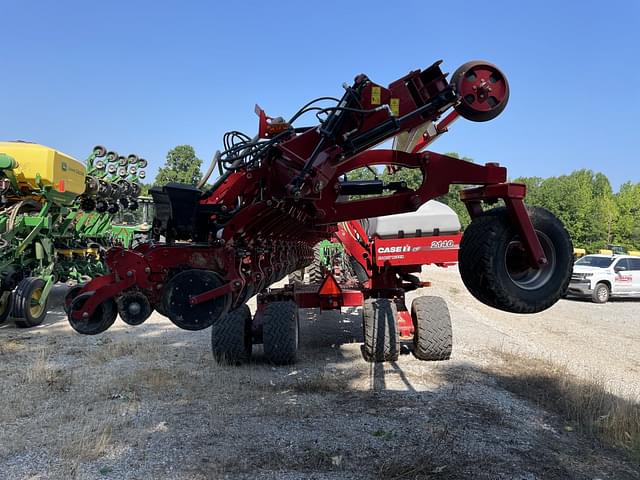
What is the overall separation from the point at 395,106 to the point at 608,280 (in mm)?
16436

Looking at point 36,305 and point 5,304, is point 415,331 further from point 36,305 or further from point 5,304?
point 5,304

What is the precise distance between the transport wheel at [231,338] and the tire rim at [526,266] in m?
3.75

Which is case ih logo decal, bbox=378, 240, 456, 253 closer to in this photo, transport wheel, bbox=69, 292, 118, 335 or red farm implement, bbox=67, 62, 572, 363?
red farm implement, bbox=67, 62, 572, 363

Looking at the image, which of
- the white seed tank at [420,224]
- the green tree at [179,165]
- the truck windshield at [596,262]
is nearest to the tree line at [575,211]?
the green tree at [179,165]

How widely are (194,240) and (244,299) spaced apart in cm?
79

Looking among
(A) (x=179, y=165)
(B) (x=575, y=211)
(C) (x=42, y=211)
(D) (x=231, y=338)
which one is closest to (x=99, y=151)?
(C) (x=42, y=211)

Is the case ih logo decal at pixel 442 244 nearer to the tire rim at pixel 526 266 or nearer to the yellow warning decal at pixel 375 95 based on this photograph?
the tire rim at pixel 526 266

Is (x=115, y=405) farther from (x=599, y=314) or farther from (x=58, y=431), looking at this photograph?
(x=599, y=314)

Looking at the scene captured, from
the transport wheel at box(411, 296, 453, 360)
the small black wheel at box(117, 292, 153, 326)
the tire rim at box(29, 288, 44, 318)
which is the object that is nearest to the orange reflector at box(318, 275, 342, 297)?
the transport wheel at box(411, 296, 453, 360)

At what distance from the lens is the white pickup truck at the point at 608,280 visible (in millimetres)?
16766

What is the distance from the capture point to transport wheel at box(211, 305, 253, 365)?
645 centimetres

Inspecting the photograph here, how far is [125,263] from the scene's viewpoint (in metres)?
3.73

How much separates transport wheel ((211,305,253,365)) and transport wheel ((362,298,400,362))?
1.64m

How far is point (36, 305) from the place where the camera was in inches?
379
